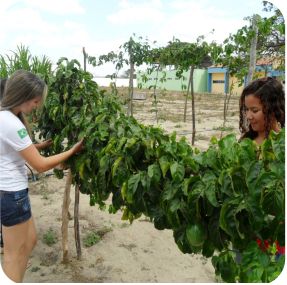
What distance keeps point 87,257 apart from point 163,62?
22.1ft

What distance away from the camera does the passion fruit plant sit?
4.73 ft

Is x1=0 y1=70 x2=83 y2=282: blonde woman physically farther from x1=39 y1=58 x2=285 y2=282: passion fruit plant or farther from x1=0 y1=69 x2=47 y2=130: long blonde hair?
x1=39 y1=58 x2=285 y2=282: passion fruit plant

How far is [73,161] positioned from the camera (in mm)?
2648

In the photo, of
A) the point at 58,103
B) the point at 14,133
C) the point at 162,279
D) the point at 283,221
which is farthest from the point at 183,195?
the point at 162,279

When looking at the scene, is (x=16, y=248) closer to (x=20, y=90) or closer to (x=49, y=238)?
(x=20, y=90)

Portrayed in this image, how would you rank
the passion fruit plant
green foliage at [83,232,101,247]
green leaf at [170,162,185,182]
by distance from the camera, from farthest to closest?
1. green foliage at [83,232,101,247]
2. green leaf at [170,162,185,182]
3. the passion fruit plant

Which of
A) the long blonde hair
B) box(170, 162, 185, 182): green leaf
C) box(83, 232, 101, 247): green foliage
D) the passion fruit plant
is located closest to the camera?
the passion fruit plant

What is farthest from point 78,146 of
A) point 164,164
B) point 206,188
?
point 206,188

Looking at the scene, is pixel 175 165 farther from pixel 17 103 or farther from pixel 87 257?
pixel 87 257

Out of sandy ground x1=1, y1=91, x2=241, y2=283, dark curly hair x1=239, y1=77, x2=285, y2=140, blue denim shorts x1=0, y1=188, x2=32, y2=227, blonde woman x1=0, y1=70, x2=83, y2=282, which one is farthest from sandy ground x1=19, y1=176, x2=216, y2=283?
dark curly hair x1=239, y1=77, x2=285, y2=140

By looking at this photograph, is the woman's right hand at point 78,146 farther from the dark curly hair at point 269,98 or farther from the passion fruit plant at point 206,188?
the dark curly hair at point 269,98

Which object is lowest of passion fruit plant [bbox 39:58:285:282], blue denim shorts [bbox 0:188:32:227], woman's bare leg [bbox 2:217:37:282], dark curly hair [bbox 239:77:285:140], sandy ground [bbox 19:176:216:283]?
sandy ground [bbox 19:176:216:283]

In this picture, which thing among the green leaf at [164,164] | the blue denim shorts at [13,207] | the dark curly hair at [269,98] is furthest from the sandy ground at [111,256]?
the green leaf at [164,164]

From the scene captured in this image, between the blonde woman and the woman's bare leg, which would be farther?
the woman's bare leg
